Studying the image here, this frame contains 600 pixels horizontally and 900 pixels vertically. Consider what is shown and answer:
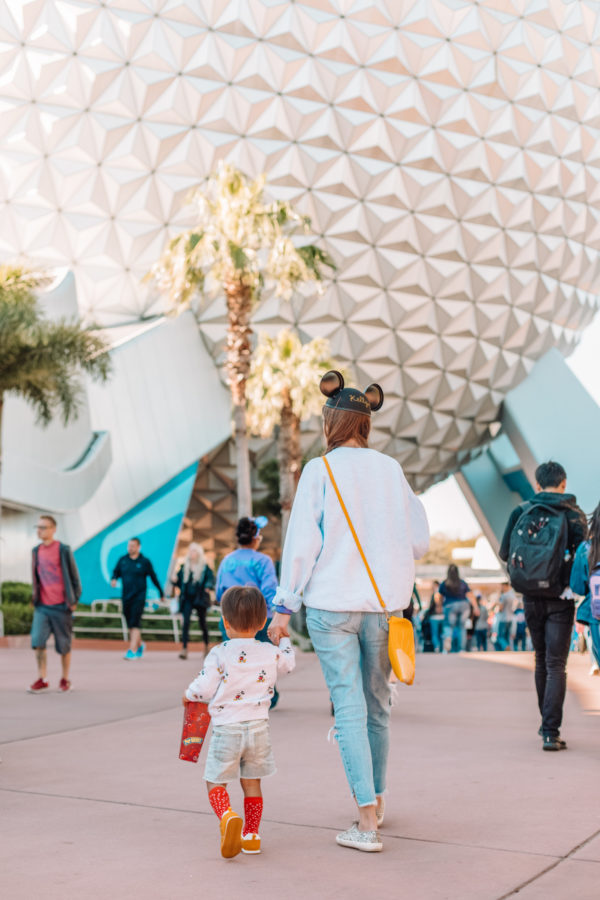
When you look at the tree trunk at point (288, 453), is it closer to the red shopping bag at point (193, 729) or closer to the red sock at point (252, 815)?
the red shopping bag at point (193, 729)

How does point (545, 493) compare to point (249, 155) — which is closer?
point (545, 493)

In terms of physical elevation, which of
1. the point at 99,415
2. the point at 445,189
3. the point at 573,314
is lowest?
the point at 99,415

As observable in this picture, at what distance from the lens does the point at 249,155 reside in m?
26.9

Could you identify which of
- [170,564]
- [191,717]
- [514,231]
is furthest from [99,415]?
[191,717]

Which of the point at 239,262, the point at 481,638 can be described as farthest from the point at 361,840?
the point at 481,638

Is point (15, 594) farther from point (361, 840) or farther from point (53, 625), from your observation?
point (361, 840)

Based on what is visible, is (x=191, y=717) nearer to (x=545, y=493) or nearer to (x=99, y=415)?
(x=545, y=493)

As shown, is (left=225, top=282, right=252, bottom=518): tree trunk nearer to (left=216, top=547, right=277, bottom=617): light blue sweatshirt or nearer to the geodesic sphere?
the geodesic sphere

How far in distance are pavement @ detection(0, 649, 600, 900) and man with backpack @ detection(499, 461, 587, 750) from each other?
32 cm

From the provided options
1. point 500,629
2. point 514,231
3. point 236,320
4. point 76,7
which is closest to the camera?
point 236,320

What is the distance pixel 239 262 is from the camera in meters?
17.6

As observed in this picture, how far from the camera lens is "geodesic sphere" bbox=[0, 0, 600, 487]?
2573 centimetres

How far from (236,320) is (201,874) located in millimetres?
15159

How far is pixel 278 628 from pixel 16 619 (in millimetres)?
13312
